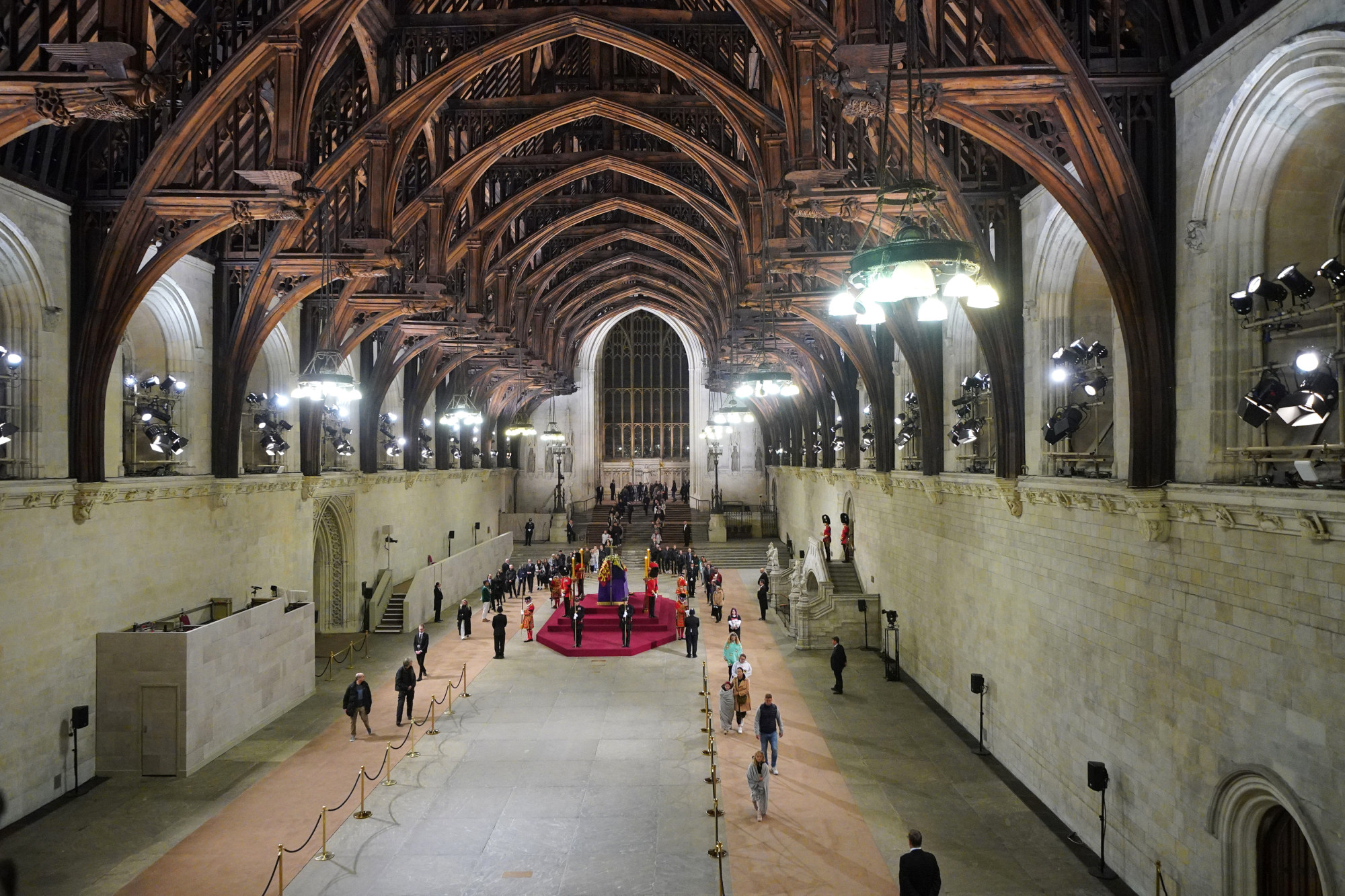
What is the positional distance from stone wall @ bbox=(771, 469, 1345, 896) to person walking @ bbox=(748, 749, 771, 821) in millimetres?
3491

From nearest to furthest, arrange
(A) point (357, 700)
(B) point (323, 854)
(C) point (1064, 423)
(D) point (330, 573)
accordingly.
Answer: (B) point (323, 854)
(C) point (1064, 423)
(A) point (357, 700)
(D) point (330, 573)

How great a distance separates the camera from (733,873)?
30.6 feet

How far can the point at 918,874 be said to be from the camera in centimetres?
686

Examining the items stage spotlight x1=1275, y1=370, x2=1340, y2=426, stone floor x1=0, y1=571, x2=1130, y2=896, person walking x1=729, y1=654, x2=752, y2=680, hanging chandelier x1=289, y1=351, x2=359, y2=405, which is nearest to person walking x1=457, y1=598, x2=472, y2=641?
stone floor x1=0, y1=571, x2=1130, y2=896

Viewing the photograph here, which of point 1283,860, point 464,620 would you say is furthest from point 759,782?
point 464,620

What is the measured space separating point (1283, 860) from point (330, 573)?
70.8ft

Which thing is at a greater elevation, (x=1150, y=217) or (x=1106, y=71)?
(x=1106, y=71)

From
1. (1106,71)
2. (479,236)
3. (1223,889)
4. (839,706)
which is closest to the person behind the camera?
(1223,889)

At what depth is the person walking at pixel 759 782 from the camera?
1052cm

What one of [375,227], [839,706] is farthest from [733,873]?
[375,227]

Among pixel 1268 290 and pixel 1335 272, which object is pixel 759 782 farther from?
pixel 1335 272

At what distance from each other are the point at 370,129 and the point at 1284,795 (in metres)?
14.3

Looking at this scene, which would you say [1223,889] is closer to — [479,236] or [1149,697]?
[1149,697]

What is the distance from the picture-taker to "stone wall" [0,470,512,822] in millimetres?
11250
